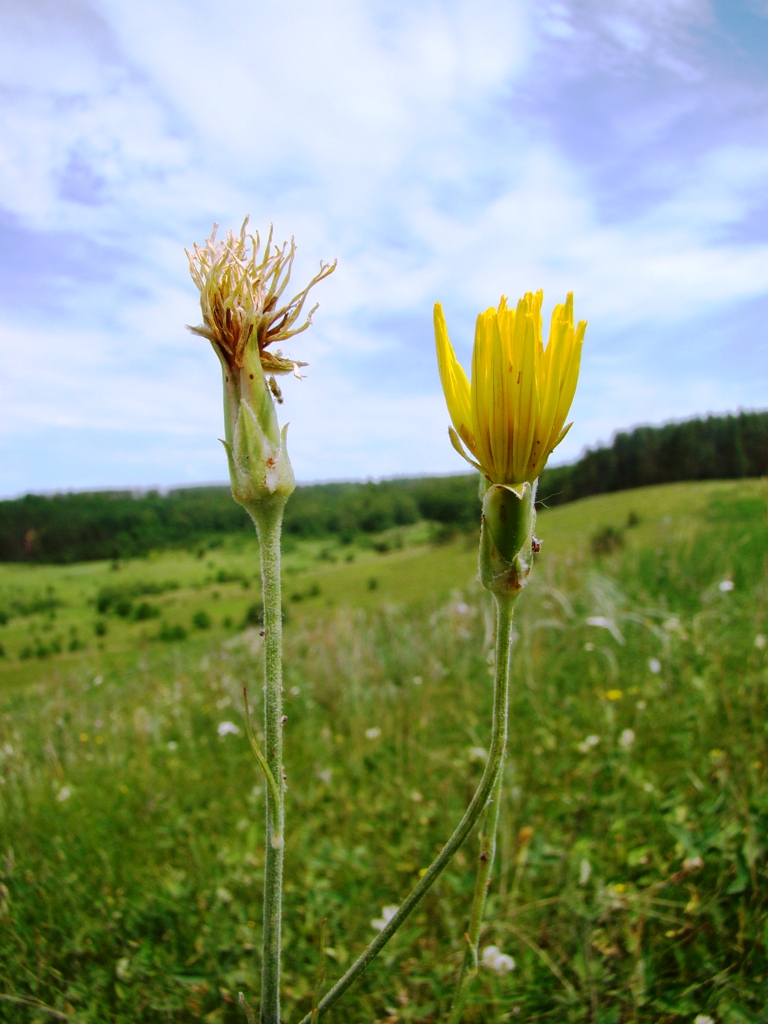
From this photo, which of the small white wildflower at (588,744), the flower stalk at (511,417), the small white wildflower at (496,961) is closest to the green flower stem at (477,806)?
the flower stalk at (511,417)

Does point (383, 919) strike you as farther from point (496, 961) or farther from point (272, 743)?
point (272, 743)

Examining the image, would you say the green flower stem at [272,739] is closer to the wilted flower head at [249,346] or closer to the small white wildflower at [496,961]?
the wilted flower head at [249,346]

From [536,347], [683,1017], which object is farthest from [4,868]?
[536,347]

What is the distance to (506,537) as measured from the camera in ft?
3.14

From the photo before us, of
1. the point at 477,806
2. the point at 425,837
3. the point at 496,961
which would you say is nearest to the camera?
the point at 477,806

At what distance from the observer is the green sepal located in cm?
95

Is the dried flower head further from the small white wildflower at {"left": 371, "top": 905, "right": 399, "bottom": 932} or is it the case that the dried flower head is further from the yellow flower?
the small white wildflower at {"left": 371, "top": 905, "right": 399, "bottom": 932}

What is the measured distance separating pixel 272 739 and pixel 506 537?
503 millimetres

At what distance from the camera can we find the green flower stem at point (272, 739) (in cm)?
100

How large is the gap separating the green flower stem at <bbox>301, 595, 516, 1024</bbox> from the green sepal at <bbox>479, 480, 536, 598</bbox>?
0.03m

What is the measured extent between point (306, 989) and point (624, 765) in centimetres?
186

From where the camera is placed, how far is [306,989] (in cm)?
202

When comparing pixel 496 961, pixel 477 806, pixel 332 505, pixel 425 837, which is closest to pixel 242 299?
pixel 477 806

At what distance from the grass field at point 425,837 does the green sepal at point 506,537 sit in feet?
2.51
